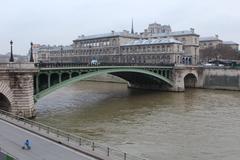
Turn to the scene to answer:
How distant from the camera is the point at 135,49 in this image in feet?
393

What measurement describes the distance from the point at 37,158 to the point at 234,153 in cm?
1295

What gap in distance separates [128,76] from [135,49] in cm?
5458

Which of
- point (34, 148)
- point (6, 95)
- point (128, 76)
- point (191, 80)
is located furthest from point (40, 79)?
point (191, 80)

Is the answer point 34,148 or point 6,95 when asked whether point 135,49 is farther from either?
point 34,148

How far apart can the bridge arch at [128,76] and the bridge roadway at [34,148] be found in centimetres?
1560

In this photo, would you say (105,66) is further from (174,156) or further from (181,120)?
(174,156)

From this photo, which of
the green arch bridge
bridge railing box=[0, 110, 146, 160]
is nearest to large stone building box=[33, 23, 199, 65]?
the green arch bridge

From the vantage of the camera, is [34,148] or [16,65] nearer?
[34,148]

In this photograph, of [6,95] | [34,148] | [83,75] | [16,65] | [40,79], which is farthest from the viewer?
[83,75]

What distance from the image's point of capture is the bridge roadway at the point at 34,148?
17781 mm

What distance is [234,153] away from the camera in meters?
24.8

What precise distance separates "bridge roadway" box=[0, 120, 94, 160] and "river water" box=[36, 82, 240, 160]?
6227mm

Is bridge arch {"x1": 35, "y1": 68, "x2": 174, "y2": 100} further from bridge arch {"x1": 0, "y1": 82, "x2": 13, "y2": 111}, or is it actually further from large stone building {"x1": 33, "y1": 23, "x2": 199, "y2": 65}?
large stone building {"x1": 33, "y1": 23, "x2": 199, "y2": 65}

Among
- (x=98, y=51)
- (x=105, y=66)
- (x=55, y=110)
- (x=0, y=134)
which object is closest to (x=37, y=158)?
(x=0, y=134)
